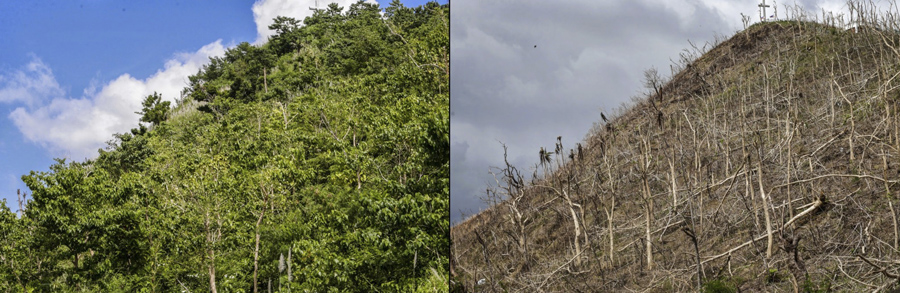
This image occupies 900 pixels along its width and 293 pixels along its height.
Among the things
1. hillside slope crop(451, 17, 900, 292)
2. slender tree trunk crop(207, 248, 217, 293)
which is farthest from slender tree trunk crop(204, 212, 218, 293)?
hillside slope crop(451, 17, 900, 292)

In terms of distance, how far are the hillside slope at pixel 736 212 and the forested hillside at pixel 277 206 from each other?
1.86 meters

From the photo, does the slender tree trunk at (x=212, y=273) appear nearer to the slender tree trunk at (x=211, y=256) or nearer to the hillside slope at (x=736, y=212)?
the slender tree trunk at (x=211, y=256)

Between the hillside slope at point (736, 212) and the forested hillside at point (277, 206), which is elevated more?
the forested hillside at point (277, 206)

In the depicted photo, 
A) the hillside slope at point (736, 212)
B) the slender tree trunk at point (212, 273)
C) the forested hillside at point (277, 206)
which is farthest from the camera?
the slender tree trunk at point (212, 273)

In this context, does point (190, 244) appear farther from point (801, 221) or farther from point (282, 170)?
point (801, 221)

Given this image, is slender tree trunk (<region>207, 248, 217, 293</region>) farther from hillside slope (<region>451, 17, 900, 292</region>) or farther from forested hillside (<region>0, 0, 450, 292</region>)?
hillside slope (<region>451, 17, 900, 292</region>)

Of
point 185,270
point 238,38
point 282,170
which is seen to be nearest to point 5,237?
point 185,270

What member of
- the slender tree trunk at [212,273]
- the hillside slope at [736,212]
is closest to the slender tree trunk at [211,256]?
the slender tree trunk at [212,273]

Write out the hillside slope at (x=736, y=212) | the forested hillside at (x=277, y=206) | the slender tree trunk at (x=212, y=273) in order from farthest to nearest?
the slender tree trunk at (x=212, y=273) → the forested hillside at (x=277, y=206) → the hillside slope at (x=736, y=212)

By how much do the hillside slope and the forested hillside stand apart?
6.11ft

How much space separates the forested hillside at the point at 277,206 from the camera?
1198cm

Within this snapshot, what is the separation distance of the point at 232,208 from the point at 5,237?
6.36 m

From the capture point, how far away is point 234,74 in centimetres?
3706

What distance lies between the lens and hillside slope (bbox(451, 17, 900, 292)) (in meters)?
6.48
